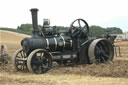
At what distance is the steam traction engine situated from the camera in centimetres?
1046

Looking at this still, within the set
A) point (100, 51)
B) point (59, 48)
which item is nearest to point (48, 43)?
point (59, 48)

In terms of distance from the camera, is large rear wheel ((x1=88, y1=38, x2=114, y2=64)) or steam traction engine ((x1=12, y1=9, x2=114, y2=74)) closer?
steam traction engine ((x1=12, y1=9, x2=114, y2=74))

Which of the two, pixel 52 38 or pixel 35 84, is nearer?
pixel 35 84

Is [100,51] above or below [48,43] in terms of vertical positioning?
below

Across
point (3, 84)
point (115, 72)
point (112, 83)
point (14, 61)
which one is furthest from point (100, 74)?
point (14, 61)

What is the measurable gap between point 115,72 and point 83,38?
158 inches

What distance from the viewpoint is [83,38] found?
1275cm

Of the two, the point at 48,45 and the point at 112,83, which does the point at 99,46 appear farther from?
the point at 112,83

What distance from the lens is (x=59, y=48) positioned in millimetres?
11578

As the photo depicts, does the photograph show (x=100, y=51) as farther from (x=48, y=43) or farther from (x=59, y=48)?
(x=48, y=43)

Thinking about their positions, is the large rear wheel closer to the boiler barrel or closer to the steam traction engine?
the steam traction engine

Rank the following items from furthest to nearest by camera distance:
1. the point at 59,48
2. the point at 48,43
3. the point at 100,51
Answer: the point at 100,51
the point at 59,48
the point at 48,43

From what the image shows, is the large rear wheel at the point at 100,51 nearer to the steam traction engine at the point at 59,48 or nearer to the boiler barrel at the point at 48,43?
the steam traction engine at the point at 59,48

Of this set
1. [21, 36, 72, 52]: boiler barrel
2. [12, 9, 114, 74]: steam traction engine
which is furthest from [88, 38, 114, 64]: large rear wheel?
[21, 36, 72, 52]: boiler barrel
